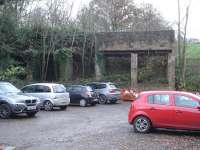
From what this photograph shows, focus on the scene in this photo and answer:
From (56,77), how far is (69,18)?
625 centimetres

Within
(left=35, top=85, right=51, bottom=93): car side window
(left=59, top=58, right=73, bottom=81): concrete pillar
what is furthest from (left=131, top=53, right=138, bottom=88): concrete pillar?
(left=35, top=85, right=51, bottom=93): car side window

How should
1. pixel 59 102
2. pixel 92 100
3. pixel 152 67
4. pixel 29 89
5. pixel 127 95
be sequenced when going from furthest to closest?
pixel 152 67, pixel 127 95, pixel 92 100, pixel 29 89, pixel 59 102

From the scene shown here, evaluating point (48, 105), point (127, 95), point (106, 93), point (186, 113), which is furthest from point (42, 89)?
point (186, 113)

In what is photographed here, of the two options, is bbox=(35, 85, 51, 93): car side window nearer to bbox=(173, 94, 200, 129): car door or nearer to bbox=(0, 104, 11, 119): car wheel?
bbox=(0, 104, 11, 119): car wheel

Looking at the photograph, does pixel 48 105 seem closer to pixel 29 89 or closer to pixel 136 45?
pixel 29 89

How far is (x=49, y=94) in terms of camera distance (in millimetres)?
25359

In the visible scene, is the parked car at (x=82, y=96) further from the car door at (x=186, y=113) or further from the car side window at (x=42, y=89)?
the car door at (x=186, y=113)

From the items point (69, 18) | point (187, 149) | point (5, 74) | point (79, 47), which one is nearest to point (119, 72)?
point (79, 47)

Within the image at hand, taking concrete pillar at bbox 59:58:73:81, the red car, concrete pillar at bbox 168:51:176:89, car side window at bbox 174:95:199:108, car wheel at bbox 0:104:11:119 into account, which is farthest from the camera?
concrete pillar at bbox 59:58:73:81

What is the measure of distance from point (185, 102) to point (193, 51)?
35.3 m

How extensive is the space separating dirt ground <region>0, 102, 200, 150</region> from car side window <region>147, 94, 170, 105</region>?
113cm

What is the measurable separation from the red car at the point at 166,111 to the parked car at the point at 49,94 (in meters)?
10.1

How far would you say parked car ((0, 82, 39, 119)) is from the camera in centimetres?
2014

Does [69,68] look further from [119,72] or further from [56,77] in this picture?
[119,72]
